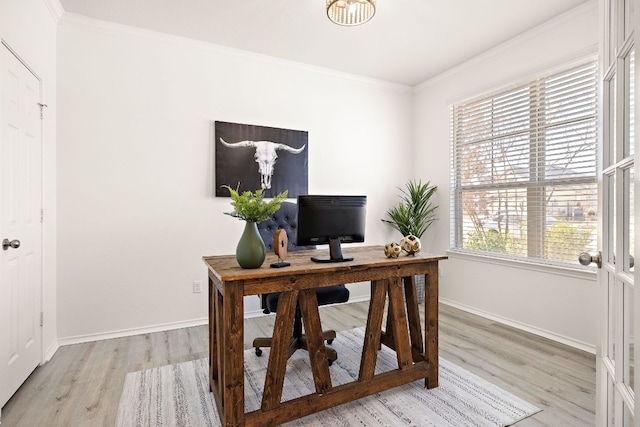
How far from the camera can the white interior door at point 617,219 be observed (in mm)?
987

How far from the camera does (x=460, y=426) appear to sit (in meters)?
1.76

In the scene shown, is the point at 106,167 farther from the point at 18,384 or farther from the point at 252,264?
the point at 252,264

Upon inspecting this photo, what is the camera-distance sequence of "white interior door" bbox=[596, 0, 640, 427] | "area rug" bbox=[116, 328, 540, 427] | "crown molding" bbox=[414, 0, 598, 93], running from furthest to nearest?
"crown molding" bbox=[414, 0, 598, 93] → "area rug" bbox=[116, 328, 540, 427] → "white interior door" bbox=[596, 0, 640, 427]

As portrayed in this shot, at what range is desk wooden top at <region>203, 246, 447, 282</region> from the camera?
1.60 metres

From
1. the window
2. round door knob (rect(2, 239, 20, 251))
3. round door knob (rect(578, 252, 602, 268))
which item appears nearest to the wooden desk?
round door knob (rect(578, 252, 602, 268))

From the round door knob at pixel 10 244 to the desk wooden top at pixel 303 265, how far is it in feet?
3.43

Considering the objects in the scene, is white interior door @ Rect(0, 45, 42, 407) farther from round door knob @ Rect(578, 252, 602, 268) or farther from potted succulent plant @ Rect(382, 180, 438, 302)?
potted succulent plant @ Rect(382, 180, 438, 302)

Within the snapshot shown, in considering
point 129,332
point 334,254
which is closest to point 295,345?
point 334,254

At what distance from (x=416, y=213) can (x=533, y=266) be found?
134 cm

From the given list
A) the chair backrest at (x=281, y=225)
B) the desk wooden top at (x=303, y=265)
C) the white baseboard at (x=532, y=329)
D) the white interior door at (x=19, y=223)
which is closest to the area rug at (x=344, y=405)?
the white interior door at (x=19, y=223)

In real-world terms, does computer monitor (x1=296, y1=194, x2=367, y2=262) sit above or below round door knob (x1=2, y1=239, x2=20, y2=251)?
above

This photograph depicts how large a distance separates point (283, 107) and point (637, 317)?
3.43 m

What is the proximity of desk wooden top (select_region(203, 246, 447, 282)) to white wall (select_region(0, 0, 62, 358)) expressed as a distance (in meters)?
1.51

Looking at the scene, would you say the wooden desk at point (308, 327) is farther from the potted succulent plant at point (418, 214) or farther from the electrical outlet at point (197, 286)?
the potted succulent plant at point (418, 214)
